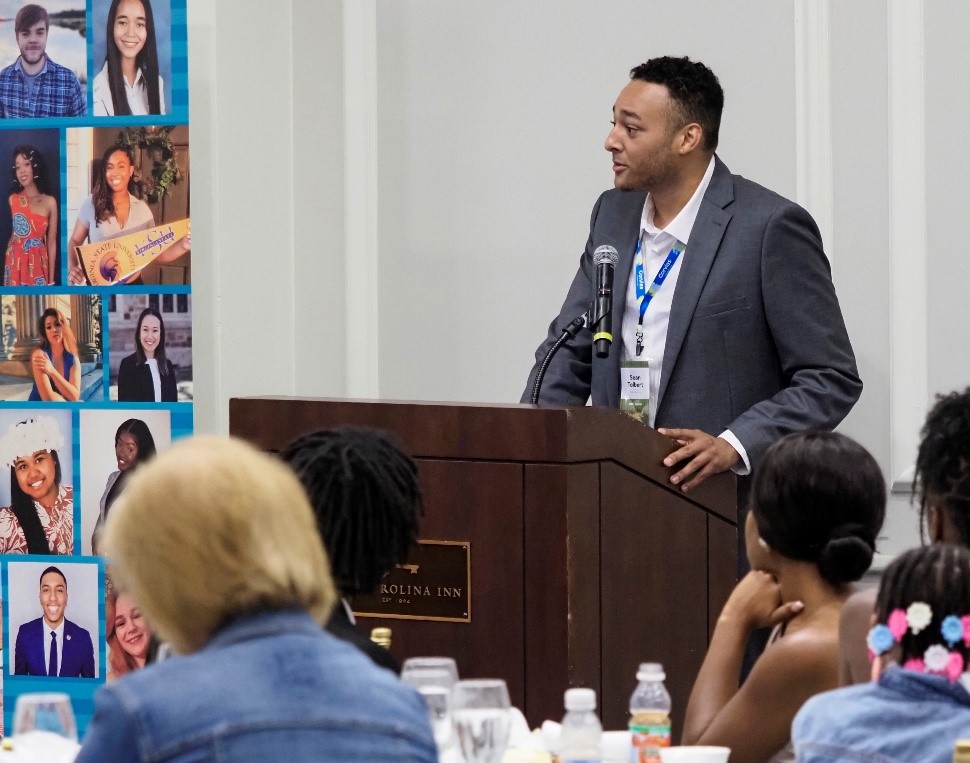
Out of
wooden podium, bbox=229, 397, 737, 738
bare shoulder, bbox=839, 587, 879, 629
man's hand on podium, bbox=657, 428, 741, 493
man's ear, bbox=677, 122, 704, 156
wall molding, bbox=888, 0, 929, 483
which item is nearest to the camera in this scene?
bare shoulder, bbox=839, 587, 879, 629

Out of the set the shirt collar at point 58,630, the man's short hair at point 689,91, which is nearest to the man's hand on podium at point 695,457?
the man's short hair at point 689,91

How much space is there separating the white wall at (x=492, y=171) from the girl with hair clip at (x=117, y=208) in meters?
0.39

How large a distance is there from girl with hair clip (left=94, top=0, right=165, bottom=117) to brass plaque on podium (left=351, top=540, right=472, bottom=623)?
1820mm

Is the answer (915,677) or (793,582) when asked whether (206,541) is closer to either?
(915,677)

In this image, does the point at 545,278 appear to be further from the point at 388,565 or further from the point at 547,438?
the point at 388,565

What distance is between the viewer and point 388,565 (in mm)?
2119

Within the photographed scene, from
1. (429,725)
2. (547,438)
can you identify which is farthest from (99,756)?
(547,438)

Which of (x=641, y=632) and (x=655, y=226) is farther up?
(x=655, y=226)

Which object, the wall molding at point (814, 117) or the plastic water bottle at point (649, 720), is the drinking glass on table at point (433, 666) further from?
the wall molding at point (814, 117)

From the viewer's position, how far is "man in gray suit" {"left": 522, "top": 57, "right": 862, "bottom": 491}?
3.55 metres

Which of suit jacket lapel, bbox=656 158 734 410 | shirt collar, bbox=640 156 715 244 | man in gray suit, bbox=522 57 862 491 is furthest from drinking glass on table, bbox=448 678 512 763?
shirt collar, bbox=640 156 715 244

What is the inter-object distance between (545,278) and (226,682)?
3503 mm

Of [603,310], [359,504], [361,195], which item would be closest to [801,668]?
[359,504]

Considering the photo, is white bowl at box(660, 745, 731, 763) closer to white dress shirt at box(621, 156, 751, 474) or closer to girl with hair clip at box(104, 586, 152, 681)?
white dress shirt at box(621, 156, 751, 474)
